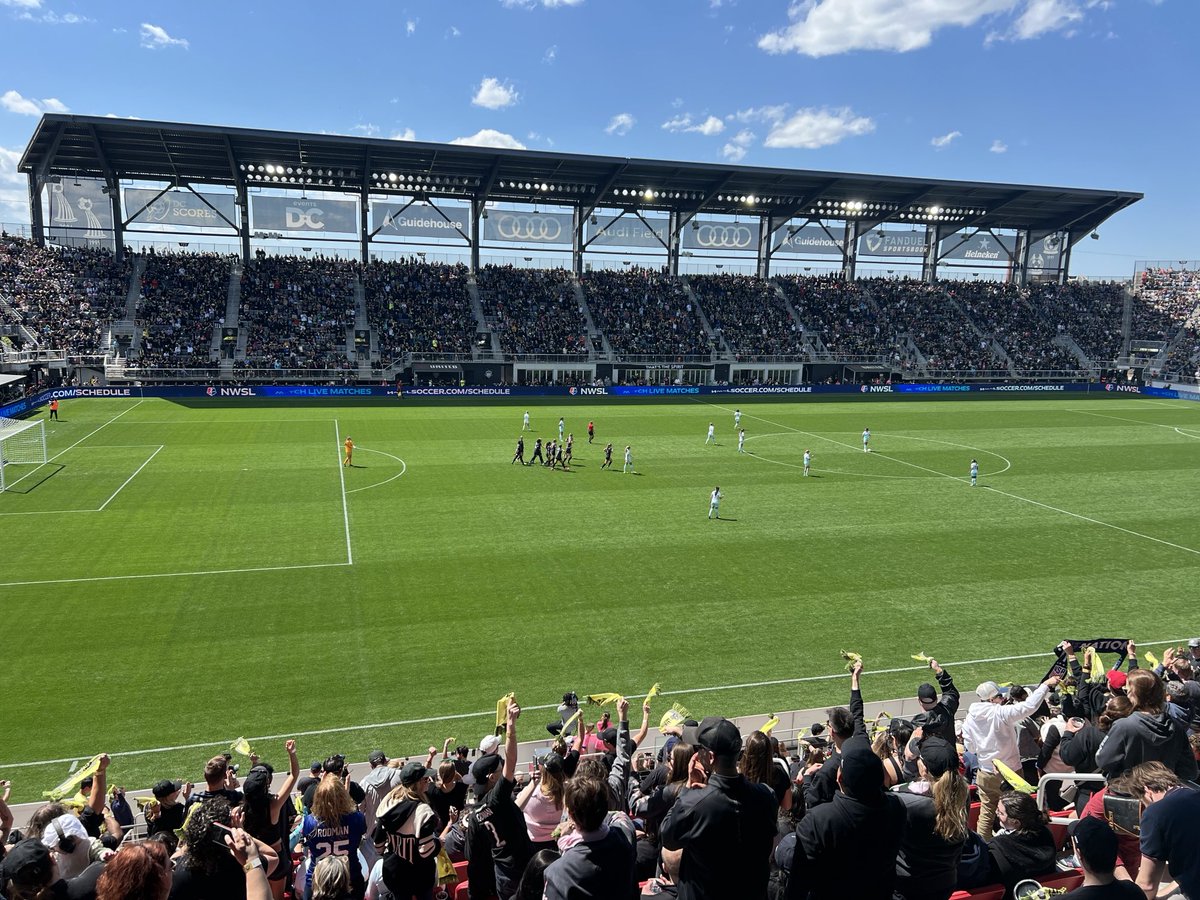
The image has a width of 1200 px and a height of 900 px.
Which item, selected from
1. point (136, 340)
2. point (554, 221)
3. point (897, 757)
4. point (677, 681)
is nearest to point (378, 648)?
point (677, 681)

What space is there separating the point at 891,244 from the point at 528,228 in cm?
3720

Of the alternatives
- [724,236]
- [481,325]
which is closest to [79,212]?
[481,325]

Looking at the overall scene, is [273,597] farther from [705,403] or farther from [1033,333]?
[1033,333]

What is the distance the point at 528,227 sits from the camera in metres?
68.8

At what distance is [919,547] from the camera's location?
2355 cm

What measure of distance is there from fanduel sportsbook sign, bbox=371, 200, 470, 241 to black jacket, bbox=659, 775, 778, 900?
66901 millimetres

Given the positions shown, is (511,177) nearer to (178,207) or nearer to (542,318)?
(542,318)

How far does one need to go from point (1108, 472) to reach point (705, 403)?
27367 mm

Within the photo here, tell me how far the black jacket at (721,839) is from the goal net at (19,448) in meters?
32.5

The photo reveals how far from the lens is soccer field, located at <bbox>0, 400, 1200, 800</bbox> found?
1441 centimetres

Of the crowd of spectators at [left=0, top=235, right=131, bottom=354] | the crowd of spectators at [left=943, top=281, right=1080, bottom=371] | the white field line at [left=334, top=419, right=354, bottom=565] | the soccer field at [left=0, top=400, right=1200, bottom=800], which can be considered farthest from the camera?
the crowd of spectators at [left=943, top=281, right=1080, bottom=371]

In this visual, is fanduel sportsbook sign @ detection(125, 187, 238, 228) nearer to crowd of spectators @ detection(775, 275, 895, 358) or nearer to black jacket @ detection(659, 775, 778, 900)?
crowd of spectators @ detection(775, 275, 895, 358)

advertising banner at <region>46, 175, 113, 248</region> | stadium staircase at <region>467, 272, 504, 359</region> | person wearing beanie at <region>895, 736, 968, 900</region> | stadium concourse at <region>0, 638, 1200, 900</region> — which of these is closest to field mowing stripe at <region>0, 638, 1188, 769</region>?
stadium concourse at <region>0, 638, 1200, 900</region>

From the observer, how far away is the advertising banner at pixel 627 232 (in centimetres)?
7088
